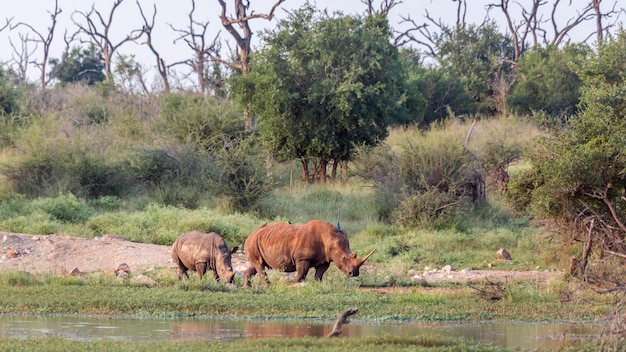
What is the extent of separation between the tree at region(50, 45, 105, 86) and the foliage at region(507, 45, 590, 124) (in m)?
28.9

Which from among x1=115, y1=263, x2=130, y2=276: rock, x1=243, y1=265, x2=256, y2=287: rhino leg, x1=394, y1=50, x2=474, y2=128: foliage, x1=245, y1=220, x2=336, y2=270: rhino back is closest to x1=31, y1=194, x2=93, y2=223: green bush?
x1=115, y1=263, x2=130, y2=276: rock

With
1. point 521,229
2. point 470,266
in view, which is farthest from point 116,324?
point 521,229

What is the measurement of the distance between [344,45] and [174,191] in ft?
24.6

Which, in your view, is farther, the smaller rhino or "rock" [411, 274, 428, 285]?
"rock" [411, 274, 428, 285]

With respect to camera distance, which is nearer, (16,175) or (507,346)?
(507,346)

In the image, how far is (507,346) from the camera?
9484 mm

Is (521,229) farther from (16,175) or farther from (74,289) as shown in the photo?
(16,175)

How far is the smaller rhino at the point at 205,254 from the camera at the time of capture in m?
14.1

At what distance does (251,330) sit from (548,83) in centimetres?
3120

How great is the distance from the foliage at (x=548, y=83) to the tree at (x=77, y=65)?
28897mm

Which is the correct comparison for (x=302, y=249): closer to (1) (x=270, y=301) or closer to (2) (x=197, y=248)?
(2) (x=197, y=248)

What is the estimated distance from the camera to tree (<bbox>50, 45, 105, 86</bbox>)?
197 ft

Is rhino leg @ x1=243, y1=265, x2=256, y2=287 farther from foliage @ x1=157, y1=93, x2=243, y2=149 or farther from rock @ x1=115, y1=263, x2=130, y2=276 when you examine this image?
foliage @ x1=157, y1=93, x2=243, y2=149

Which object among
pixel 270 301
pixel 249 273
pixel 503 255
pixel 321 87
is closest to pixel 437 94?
pixel 321 87
